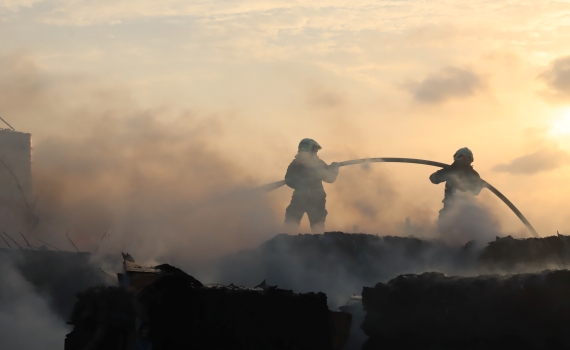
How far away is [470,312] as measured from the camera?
14.0 metres

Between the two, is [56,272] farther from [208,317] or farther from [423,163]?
[423,163]

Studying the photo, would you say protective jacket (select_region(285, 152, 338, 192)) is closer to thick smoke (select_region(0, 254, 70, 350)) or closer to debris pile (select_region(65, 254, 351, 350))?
thick smoke (select_region(0, 254, 70, 350))

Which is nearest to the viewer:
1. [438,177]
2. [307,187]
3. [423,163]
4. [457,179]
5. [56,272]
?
[56,272]

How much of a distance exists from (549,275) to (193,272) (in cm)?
1054

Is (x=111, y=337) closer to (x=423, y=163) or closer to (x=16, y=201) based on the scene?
(x=423, y=163)

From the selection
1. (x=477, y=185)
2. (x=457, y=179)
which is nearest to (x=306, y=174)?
(x=457, y=179)

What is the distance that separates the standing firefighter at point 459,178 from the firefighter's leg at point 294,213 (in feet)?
9.34

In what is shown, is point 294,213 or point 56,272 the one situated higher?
point 294,213

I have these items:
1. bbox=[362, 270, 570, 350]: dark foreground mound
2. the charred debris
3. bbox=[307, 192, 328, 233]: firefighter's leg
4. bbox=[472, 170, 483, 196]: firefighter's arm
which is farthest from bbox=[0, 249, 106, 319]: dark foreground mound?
bbox=[472, 170, 483, 196]: firefighter's arm

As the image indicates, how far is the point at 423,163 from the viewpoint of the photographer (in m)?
28.9

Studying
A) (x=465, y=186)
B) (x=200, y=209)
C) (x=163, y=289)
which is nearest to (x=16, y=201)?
(x=200, y=209)

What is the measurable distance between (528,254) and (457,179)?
6.24 m

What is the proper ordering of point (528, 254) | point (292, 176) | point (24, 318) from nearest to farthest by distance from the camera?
1. point (528, 254)
2. point (24, 318)
3. point (292, 176)

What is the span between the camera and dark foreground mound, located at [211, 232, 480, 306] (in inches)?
848
